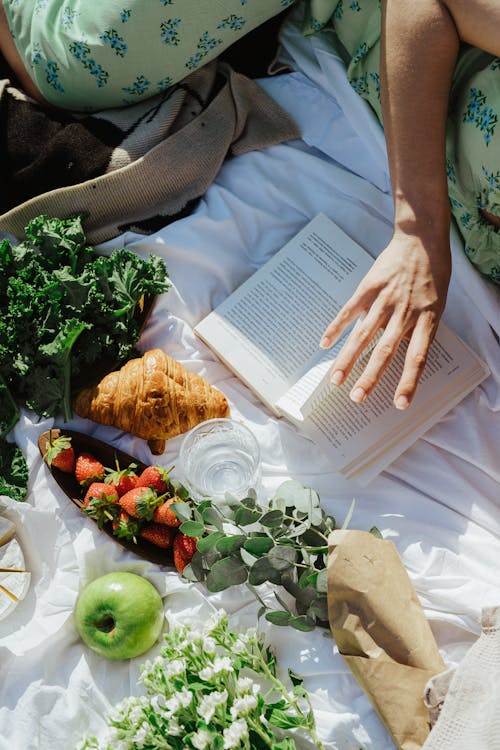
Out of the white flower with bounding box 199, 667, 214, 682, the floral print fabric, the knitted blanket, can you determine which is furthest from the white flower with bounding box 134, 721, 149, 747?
the floral print fabric

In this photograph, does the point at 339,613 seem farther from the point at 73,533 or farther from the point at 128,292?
the point at 128,292

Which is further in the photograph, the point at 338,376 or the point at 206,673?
the point at 338,376

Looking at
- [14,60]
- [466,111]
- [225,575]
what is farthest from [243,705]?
[14,60]

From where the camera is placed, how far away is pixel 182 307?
1.53 m

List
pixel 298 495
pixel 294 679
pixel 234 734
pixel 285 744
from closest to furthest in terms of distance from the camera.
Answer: pixel 234 734, pixel 285 744, pixel 294 679, pixel 298 495

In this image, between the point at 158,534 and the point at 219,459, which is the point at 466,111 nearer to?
the point at 219,459

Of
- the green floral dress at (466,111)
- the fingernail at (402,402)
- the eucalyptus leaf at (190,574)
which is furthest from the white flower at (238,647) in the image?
the green floral dress at (466,111)

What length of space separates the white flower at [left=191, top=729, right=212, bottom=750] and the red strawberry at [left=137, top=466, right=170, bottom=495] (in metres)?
0.45

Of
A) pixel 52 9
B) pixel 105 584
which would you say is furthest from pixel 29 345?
pixel 52 9

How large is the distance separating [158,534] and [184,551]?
6 centimetres

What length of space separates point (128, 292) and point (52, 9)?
0.60m

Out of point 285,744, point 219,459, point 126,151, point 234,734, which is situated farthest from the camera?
point 126,151

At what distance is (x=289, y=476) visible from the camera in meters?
1.42

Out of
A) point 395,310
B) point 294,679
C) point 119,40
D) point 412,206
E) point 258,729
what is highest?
point 119,40
